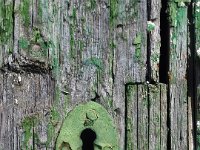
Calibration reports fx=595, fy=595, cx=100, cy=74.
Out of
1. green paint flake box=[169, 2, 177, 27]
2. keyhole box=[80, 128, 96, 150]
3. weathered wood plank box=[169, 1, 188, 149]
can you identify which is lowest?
keyhole box=[80, 128, 96, 150]

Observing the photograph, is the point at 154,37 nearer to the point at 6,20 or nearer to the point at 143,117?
the point at 143,117

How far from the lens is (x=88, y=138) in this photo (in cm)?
138

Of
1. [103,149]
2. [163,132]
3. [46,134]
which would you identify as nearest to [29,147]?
[46,134]

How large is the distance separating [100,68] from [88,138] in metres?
0.16

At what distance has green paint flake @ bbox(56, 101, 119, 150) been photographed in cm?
136

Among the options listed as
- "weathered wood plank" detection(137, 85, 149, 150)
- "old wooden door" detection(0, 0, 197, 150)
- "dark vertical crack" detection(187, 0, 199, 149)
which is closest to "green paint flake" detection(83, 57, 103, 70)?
"old wooden door" detection(0, 0, 197, 150)

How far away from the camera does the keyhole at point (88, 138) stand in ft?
4.48

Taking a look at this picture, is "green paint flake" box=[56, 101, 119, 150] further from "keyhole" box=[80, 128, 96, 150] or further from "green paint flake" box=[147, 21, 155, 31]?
"green paint flake" box=[147, 21, 155, 31]

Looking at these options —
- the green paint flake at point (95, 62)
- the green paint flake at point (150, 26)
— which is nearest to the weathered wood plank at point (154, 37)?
the green paint flake at point (150, 26)

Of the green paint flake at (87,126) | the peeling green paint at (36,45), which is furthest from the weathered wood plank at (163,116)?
the peeling green paint at (36,45)

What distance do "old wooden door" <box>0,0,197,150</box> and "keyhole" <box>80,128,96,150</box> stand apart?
4 centimetres

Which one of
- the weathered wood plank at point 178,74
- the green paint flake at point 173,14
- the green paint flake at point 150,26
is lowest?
the weathered wood plank at point 178,74

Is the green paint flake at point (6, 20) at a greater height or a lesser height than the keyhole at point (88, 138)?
greater

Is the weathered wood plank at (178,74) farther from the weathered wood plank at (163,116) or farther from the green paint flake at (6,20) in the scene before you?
the green paint flake at (6,20)
